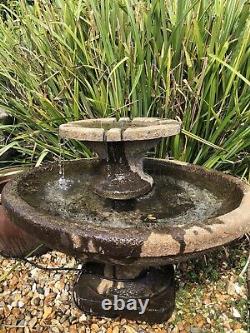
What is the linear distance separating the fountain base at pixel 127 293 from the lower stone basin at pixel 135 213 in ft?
0.86

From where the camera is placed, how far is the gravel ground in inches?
72.0

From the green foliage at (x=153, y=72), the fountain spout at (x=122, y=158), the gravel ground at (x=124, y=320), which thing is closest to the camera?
the fountain spout at (x=122, y=158)

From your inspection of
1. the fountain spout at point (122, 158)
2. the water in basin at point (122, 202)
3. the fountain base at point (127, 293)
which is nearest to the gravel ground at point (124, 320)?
the fountain base at point (127, 293)

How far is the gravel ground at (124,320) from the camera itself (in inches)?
72.0

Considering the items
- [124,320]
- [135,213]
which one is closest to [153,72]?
[135,213]

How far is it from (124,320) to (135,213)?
52 centimetres

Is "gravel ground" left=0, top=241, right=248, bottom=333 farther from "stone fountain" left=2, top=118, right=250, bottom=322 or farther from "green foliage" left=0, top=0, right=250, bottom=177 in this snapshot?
"green foliage" left=0, top=0, right=250, bottom=177

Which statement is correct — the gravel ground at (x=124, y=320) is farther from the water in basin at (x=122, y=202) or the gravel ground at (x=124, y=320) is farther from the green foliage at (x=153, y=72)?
the green foliage at (x=153, y=72)

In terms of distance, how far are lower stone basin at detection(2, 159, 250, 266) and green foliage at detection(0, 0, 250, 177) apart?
384mm

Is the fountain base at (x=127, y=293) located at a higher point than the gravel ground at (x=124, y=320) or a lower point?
higher

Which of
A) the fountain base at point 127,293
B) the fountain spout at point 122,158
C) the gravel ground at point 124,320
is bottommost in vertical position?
the gravel ground at point 124,320

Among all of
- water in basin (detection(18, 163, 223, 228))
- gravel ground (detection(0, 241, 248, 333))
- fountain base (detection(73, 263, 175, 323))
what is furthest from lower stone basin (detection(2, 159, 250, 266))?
gravel ground (detection(0, 241, 248, 333))

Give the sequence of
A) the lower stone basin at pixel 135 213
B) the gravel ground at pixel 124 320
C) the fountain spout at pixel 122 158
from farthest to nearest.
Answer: the gravel ground at pixel 124 320, the fountain spout at pixel 122 158, the lower stone basin at pixel 135 213

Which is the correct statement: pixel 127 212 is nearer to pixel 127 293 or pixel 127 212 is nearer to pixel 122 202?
pixel 122 202
